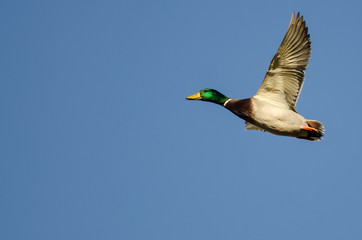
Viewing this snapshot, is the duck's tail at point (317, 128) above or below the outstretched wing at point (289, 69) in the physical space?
below

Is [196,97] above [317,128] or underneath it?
above

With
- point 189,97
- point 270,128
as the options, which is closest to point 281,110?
point 270,128

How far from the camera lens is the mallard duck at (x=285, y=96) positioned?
8.43m

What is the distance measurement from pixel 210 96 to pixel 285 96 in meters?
1.43

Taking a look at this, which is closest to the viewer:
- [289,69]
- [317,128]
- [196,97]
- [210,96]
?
[289,69]

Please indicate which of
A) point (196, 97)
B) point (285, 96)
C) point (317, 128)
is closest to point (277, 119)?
point (285, 96)

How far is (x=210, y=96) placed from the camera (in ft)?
31.1

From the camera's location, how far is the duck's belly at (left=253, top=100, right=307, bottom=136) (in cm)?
862

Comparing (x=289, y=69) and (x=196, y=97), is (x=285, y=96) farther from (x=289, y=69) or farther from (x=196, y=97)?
(x=196, y=97)

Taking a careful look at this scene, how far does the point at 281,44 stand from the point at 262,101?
107 cm

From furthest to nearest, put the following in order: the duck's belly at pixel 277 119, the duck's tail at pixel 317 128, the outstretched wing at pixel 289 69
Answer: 1. the duck's tail at pixel 317 128
2. the duck's belly at pixel 277 119
3. the outstretched wing at pixel 289 69

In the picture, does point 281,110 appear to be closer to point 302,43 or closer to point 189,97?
point 302,43

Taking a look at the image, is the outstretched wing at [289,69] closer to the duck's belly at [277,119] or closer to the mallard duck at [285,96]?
the mallard duck at [285,96]

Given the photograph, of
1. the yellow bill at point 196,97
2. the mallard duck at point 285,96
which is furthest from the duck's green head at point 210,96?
the mallard duck at point 285,96
